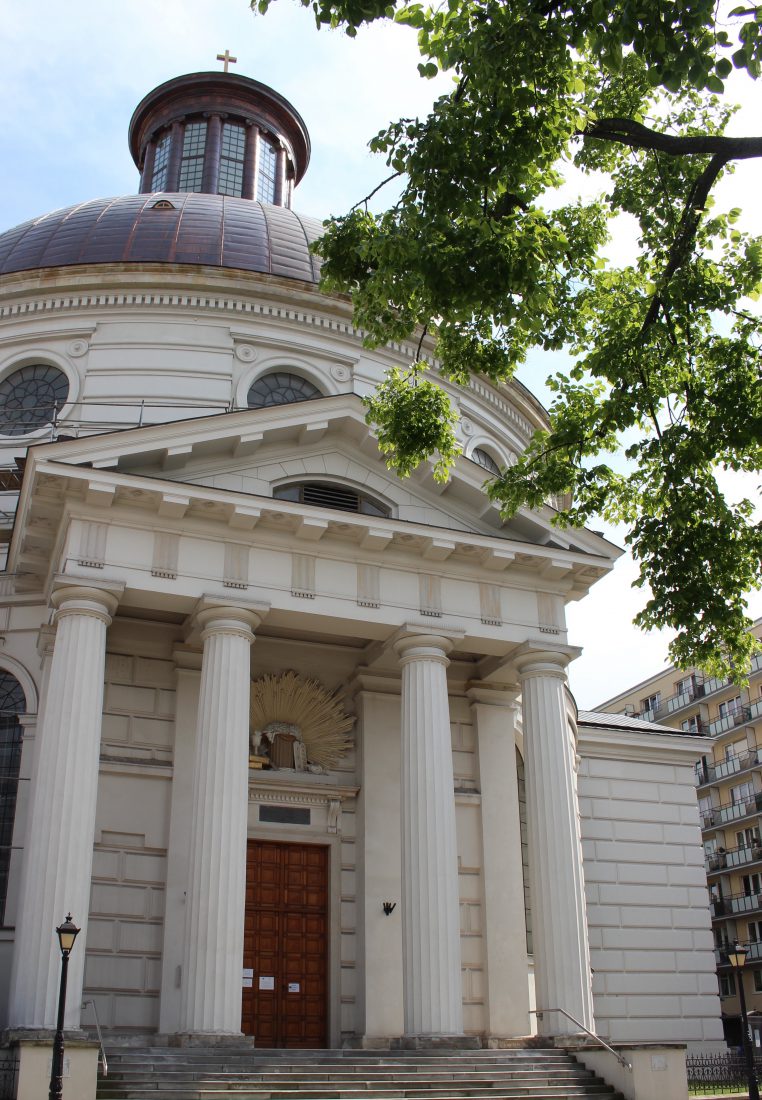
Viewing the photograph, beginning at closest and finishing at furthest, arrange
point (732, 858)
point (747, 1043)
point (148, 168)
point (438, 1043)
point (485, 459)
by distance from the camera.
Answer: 1. point (438, 1043)
2. point (747, 1043)
3. point (485, 459)
4. point (148, 168)
5. point (732, 858)

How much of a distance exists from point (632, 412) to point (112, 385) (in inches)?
555

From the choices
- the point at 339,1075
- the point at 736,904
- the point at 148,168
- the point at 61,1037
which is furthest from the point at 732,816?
the point at 61,1037

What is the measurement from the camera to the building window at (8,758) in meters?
18.5

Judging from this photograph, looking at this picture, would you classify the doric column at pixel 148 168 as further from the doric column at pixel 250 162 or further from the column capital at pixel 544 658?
the column capital at pixel 544 658

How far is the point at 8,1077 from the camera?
1359 cm

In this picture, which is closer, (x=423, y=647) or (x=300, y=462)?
(x=423, y=647)

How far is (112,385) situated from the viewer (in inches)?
979

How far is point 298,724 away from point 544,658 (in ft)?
14.9

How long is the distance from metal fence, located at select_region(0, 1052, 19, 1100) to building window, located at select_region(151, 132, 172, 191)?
103ft

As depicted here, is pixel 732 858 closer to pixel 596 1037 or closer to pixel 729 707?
pixel 729 707

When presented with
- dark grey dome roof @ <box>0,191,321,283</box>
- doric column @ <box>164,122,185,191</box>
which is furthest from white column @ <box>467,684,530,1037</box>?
doric column @ <box>164,122,185,191</box>

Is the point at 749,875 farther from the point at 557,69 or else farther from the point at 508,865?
the point at 557,69

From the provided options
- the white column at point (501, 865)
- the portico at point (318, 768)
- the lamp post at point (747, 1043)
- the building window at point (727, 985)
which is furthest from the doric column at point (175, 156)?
the building window at point (727, 985)

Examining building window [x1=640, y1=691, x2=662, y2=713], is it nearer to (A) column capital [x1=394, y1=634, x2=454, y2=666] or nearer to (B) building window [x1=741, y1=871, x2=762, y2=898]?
(B) building window [x1=741, y1=871, x2=762, y2=898]
